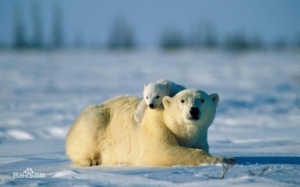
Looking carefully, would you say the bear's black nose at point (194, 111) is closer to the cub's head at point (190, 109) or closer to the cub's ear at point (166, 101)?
the cub's head at point (190, 109)

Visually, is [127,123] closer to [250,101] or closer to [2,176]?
[2,176]

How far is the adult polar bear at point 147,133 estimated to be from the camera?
3.54 meters

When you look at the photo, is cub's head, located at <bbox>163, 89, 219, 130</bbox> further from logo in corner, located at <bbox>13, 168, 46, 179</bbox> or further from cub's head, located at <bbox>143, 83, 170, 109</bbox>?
logo in corner, located at <bbox>13, 168, 46, 179</bbox>

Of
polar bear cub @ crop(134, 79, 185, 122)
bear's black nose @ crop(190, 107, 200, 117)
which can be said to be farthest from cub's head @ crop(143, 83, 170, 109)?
bear's black nose @ crop(190, 107, 200, 117)

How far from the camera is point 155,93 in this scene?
386 centimetres

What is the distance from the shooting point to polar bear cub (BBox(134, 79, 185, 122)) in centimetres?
382

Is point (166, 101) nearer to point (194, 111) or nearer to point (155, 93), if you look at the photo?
point (155, 93)

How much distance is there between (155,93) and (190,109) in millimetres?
504

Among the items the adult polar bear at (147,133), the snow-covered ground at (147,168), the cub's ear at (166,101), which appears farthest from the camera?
the cub's ear at (166,101)

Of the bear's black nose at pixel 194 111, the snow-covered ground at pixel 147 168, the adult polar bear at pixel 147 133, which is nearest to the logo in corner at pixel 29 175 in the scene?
the snow-covered ground at pixel 147 168

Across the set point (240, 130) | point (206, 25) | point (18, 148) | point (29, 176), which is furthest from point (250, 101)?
point (206, 25)

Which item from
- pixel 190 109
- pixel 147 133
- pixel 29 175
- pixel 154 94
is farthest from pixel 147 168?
pixel 29 175

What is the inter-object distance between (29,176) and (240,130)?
4.13m

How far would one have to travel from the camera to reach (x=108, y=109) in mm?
4414
